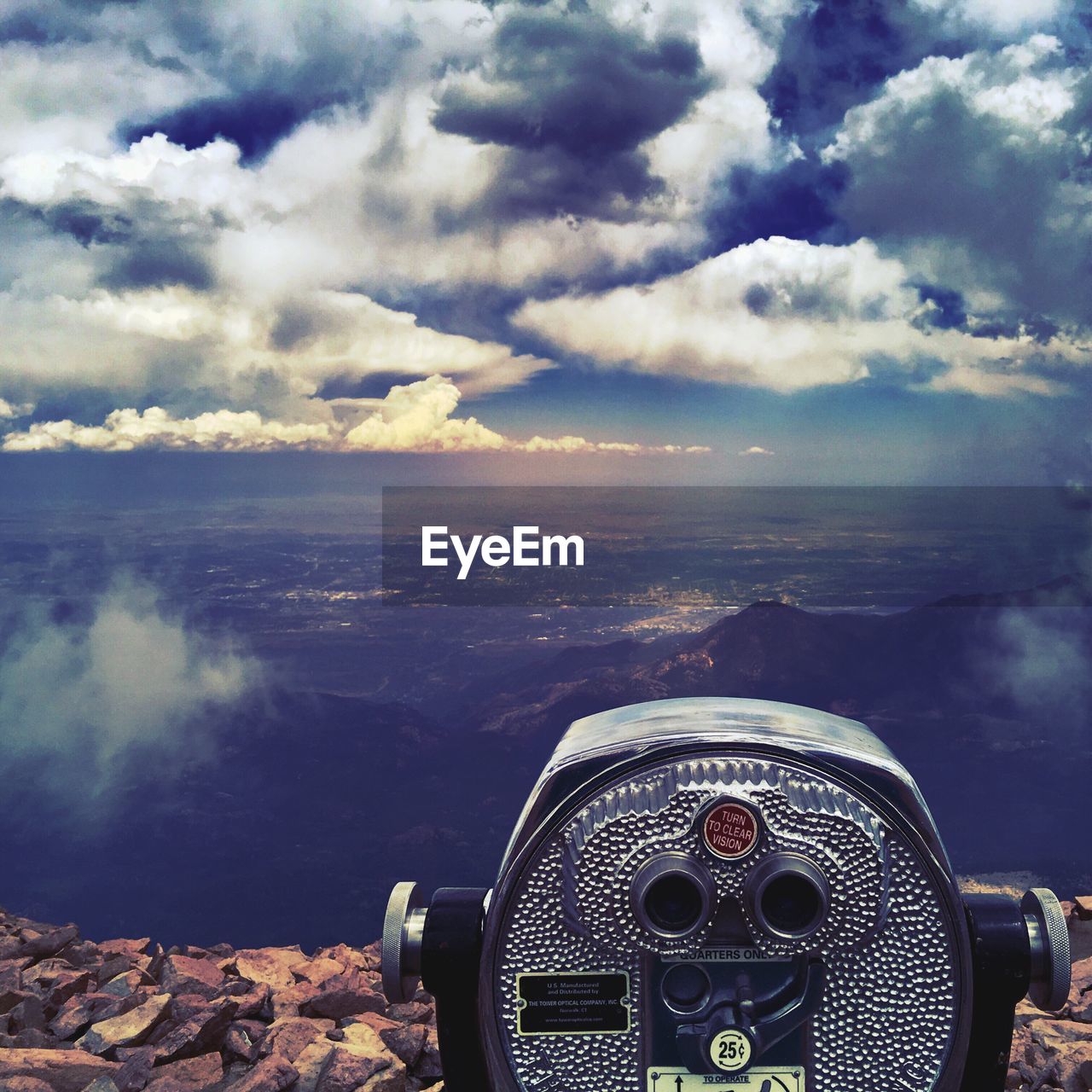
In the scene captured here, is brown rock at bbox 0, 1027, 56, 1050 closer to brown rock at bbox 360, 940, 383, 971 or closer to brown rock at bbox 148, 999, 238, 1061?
brown rock at bbox 148, 999, 238, 1061

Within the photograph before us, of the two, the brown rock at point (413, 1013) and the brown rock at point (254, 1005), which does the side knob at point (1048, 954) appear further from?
the brown rock at point (254, 1005)

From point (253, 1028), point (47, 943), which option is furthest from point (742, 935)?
point (47, 943)

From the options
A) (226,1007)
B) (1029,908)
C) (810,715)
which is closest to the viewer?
(1029,908)

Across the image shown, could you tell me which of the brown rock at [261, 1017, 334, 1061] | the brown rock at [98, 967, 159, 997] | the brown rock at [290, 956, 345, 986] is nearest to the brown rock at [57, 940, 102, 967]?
the brown rock at [98, 967, 159, 997]

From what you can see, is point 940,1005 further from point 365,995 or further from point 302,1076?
point 365,995

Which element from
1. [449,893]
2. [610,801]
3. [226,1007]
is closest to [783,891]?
[610,801]

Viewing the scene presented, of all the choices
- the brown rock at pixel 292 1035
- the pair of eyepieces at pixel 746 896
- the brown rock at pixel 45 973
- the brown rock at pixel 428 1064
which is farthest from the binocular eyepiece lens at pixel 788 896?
the brown rock at pixel 45 973

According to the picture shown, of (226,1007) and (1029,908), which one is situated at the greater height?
(1029,908)
